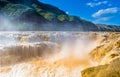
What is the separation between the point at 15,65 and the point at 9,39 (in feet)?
38.0

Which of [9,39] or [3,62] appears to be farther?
[9,39]

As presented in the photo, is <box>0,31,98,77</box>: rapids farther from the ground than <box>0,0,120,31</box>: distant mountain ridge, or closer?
closer

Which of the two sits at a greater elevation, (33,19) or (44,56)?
(33,19)

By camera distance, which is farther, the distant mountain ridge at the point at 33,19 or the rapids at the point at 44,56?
the distant mountain ridge at the point at 33,19

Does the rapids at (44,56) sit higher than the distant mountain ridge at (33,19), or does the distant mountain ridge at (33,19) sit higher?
the distant mountain ridge at (33,19)

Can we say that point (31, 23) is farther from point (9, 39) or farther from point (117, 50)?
point (117, 50)

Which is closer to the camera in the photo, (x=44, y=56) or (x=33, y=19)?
(x=44, y=56)

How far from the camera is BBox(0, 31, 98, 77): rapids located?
2162 centimetres

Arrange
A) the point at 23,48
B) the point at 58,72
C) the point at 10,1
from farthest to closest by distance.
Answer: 1. the point at 10,1
2. the point at 23,48
3. the point at 58,72

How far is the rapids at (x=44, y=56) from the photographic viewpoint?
70.9ft

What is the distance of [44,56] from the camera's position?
2800cm

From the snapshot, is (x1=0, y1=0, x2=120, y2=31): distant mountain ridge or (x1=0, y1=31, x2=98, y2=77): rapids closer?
(x1=0, y1=31, x2=98, y2=77): rapids

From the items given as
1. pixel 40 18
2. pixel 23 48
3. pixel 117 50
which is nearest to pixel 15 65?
pixel 23 48

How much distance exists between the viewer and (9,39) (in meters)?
35.7
